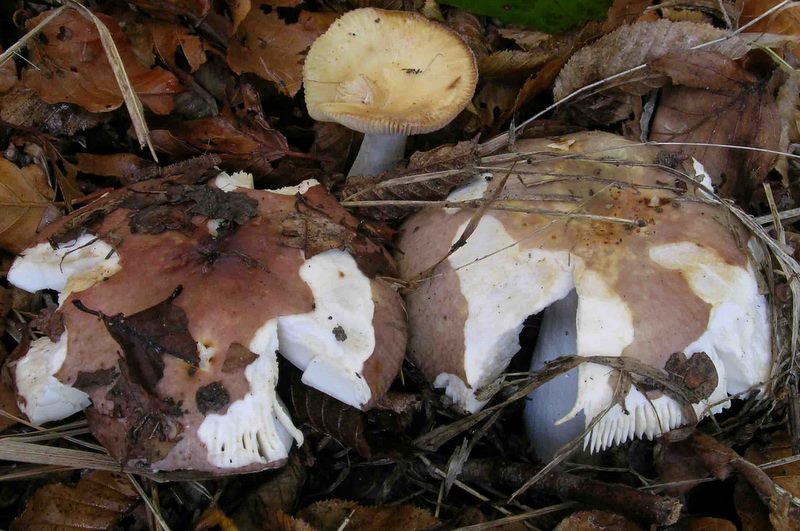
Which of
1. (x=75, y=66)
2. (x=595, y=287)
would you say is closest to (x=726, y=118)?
(x=595, y=287)

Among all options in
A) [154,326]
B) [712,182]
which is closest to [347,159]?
[154,326]

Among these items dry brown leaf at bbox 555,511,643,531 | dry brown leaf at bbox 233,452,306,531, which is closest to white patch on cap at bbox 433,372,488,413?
dry brown leaf at bbox 555,511,643,531

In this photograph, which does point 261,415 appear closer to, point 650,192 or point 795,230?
point 650,192

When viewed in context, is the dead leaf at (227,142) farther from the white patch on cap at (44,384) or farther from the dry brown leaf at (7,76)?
the white patch on cap at (44,384)

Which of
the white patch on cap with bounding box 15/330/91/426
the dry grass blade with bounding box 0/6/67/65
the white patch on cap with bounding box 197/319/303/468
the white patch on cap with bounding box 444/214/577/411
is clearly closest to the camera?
the white patch on cap with bounding box 197/319/303/468

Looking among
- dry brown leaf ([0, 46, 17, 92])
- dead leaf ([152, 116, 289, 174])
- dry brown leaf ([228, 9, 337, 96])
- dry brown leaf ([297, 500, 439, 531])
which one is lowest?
dry brown leaf ([297, 500, 439, 531])

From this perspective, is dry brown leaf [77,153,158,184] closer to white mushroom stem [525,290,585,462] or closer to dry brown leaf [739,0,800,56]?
white mushroom stem [525,290,585,462]

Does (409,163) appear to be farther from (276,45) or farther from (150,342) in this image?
(150,342)
